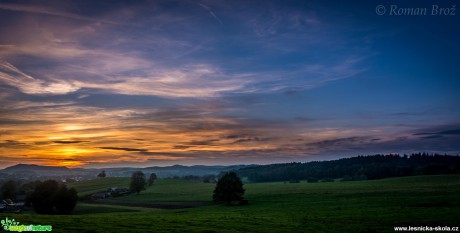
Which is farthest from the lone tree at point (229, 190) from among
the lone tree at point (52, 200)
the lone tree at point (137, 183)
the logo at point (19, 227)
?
the lone tree at point (137, 183)

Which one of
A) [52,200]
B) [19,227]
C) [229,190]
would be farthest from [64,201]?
[19,227]

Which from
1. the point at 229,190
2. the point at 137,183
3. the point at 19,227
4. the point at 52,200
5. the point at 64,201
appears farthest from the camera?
the point at 137,183

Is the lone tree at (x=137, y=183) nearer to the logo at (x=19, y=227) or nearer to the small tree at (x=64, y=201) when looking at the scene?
the small tree at (x=64, y=201)

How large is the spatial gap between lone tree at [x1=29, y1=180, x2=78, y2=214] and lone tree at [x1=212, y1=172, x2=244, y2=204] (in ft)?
130

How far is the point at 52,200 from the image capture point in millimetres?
88250

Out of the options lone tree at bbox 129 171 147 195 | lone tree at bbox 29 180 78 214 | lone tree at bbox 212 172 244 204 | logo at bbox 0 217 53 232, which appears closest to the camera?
logo at bbox 0 217 53 232

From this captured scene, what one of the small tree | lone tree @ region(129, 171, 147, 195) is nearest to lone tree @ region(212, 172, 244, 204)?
the small tree

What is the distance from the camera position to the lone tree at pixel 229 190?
93.0m

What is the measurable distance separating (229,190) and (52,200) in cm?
4694

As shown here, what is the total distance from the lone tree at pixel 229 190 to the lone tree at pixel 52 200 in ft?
130

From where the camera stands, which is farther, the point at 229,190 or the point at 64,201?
the point at 229,190

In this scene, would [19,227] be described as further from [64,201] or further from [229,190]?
[229,190]

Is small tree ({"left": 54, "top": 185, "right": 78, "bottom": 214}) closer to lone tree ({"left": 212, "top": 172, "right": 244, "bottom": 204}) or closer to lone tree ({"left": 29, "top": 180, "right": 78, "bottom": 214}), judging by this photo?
lone tree ({"left": 29, "top": 180, "right": 78, "bottom": 214})

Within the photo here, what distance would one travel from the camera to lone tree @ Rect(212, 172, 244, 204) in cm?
9300
